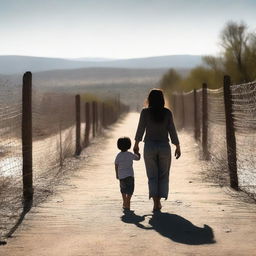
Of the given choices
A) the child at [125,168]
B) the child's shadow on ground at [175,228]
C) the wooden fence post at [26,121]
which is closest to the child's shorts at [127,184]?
the child at [125,168]

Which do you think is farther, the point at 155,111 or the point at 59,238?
the point at 155,111

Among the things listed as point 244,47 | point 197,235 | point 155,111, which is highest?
point 244,47

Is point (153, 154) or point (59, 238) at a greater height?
point (153, 154)

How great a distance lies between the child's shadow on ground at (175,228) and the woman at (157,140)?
0.36 m

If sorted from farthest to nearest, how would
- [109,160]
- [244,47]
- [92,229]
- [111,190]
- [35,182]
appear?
1. [244,47]
2. [109,160]
3. [35,182]
4. [111,190]
5. [92,229]

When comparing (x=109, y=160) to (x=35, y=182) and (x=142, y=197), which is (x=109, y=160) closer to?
(x=35, y=182)

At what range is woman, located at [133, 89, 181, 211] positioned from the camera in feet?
26.3

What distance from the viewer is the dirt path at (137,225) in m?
6.06

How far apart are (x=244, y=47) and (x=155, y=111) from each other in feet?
126

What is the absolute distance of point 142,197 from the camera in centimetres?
927

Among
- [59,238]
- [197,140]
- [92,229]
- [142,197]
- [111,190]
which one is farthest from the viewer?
[197,140]

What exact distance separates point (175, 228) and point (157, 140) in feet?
4.94

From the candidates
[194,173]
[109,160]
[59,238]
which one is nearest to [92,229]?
[59,238]

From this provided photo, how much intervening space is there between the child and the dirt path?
0.24 m
